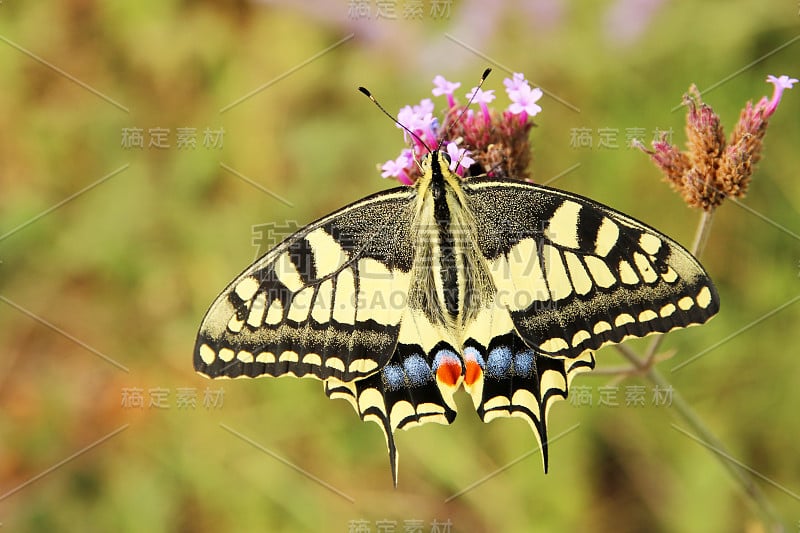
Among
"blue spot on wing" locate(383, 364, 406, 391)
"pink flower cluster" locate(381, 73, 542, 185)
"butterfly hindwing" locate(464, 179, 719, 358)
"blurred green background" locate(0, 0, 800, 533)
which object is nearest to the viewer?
"butterfly hindwing" locate(464, 179, 719, 358)

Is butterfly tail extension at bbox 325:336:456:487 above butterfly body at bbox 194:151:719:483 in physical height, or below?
below

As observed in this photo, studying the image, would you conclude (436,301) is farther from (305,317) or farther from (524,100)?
(524,100)

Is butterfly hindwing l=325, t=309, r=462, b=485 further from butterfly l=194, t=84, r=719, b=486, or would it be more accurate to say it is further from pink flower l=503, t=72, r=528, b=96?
pink flower l=503, t=72, r=528, b=96

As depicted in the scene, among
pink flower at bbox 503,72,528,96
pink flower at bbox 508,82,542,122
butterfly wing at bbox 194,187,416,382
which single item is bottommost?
butterfly wing at bbox 194,187,416,382

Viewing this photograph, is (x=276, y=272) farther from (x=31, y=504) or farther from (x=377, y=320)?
(x=31, y=504)

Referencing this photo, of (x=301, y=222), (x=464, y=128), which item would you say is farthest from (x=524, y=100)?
(x=301, y=222)

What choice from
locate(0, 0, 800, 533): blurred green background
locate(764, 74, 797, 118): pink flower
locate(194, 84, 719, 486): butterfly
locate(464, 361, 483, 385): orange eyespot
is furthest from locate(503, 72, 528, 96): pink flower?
locate(0, 0, 800, 533): blurred green background

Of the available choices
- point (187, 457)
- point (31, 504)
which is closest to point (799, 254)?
point (187, 457)
